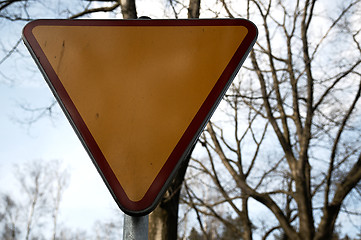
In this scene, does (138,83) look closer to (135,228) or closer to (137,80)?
(137,80)

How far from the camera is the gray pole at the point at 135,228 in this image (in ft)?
3.56

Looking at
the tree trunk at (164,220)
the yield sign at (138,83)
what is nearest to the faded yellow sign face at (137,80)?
the yield sign at (138,83)

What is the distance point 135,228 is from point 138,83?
0.51 meters

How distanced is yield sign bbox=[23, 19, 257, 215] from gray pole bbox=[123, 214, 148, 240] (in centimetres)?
4

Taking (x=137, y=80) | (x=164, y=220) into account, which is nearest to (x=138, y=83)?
(x=137, y=80)

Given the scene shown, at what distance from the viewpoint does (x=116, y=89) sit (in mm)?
1267

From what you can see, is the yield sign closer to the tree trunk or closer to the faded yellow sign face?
the faded yellow sign face

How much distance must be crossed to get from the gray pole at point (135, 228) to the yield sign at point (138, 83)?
0.04 meters

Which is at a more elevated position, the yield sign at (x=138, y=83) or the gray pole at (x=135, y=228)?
the yield sign at (x=138, y=83)

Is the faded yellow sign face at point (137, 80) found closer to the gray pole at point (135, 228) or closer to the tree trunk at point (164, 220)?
the gray pole at point (135, 228)

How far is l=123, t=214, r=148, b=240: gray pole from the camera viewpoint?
109cm

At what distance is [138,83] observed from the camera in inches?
50.0

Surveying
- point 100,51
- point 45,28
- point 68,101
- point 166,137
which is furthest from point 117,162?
point 45,28

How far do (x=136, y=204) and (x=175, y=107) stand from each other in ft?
1.20
